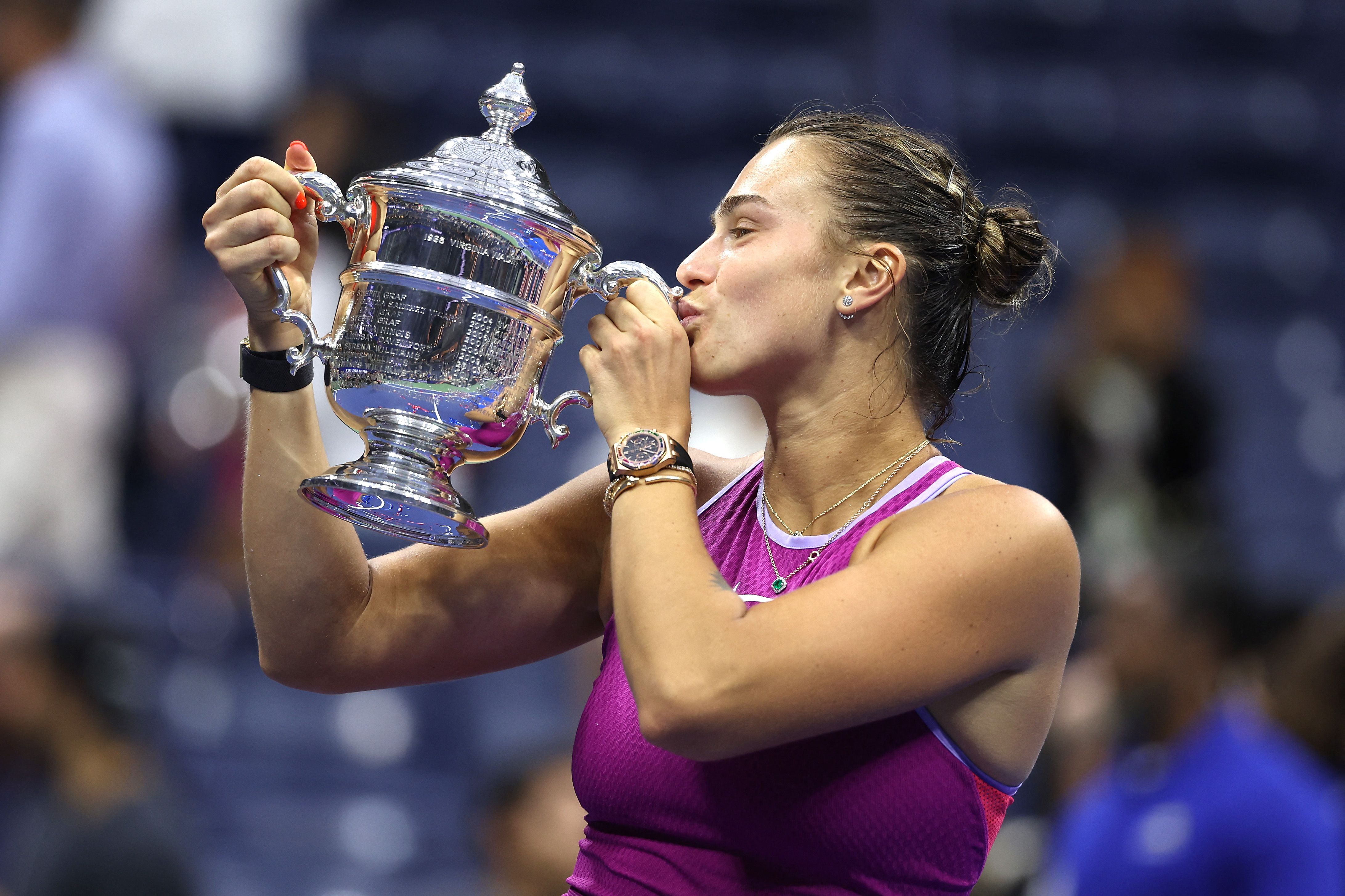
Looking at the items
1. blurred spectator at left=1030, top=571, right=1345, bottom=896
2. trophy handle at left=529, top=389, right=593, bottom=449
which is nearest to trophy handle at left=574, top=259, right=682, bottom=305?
trophy handle at left=529, top=389, right=593, bottom=449

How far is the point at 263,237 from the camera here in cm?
165

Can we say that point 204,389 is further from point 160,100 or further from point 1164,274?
point 1164,274

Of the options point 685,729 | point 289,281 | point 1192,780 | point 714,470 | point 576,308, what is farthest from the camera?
point 576,308

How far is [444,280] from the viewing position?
1645mm

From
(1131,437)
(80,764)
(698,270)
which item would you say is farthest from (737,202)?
(1131,437)

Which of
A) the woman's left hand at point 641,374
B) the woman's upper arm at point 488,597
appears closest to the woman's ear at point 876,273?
the woman's left hand at point 641,374

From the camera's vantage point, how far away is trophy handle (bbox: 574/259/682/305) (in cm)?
171

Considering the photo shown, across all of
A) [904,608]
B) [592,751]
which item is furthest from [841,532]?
[592,751]

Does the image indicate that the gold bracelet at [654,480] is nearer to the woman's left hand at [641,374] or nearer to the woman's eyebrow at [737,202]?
the woman's left hand at [641,374]

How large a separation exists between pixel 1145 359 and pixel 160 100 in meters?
3.44

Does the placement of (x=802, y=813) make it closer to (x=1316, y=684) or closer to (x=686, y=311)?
(x=686, y=311)

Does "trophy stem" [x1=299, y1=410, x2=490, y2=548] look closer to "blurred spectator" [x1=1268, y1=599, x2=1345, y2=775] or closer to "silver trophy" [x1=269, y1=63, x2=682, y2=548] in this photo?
"silver trophy" [x1=269, y1=63, x2=682, y2=548]

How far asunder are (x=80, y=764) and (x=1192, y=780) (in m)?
2.18

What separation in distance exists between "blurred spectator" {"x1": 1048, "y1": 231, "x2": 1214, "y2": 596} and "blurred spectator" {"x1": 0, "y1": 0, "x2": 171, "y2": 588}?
8.26ft
